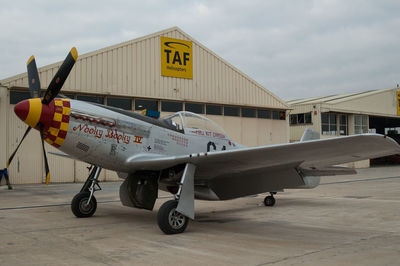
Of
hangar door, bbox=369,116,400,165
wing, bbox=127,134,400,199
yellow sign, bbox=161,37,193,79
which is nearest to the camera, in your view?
wing, bbox=127,134,400,199

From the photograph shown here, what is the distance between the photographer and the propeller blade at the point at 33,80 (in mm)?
6930

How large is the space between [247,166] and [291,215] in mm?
2496

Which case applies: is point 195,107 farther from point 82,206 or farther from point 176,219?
point 176,219

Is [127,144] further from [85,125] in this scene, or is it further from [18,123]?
[18,123]

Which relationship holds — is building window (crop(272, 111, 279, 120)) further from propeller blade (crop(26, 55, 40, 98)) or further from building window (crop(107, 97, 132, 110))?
propeller blade (crop(26, 55, 40, 98))

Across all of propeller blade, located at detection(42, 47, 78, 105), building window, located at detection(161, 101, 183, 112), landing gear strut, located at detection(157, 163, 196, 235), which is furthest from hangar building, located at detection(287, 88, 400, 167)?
propeller blade, located at detection(42, 47, 78, 105)

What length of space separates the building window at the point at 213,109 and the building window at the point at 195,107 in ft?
1.51

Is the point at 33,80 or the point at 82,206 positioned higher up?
the point at 33,80

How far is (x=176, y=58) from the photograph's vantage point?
22141 mm

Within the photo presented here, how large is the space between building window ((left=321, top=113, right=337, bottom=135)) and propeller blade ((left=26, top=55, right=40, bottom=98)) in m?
28.7

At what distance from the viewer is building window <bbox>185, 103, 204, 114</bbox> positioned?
2245 cm

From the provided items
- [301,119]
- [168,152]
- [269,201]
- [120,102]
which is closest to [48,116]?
[168,152]

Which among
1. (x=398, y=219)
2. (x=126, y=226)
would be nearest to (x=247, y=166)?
(x=126, y=226)

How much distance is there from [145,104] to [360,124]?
74.8ft
